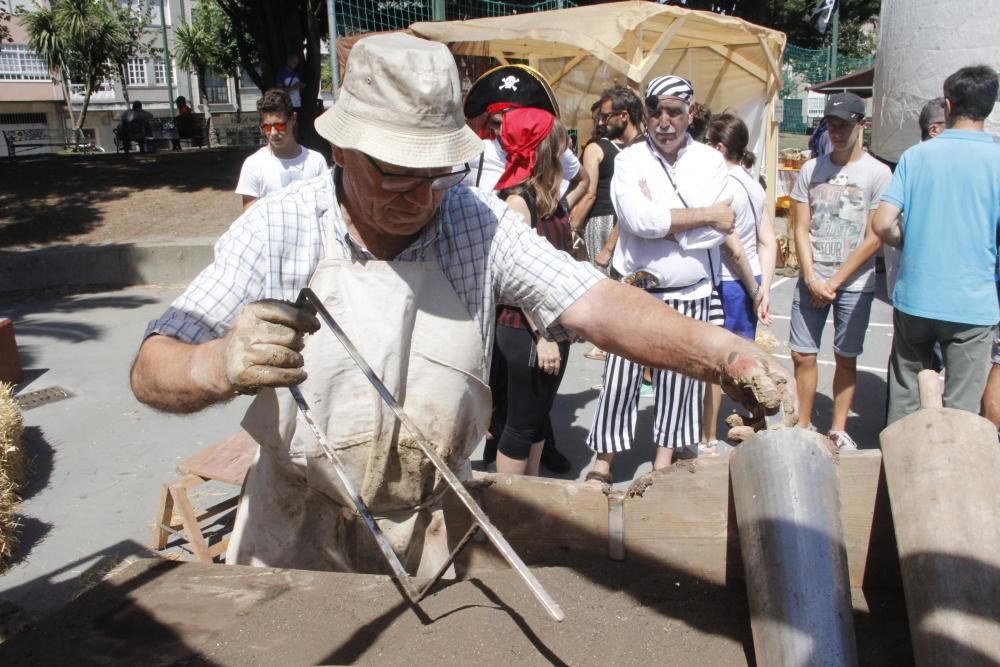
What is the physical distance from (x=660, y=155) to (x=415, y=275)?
231 centimetres

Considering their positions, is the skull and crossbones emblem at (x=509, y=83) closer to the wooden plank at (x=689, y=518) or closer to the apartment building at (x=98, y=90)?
the wooden plank at (x=689, y=518)

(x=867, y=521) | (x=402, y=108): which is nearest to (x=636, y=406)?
(x=867, y=521)

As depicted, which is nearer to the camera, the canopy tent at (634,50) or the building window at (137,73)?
the canopy tent at (634,50)

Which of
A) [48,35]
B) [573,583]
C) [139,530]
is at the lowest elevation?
[139,530]

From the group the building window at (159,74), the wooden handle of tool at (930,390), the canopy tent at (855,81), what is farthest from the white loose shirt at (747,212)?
the building window at (159,74)

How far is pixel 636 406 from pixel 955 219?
1655 millimetres

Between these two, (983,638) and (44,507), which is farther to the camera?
(44,507)

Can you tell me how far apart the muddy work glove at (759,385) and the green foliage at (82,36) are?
37805mm

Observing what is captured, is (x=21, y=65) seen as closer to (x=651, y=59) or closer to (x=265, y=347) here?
(x=651, y=59)

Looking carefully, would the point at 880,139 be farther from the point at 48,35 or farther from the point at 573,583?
the point at 48,35

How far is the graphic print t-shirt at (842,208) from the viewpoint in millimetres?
4406

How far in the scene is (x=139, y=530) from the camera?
3.98m

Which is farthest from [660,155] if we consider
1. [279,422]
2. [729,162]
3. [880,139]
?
[880,139]

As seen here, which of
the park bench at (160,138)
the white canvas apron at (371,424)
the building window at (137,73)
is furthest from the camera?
the building window at (137,73)
